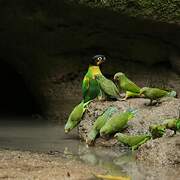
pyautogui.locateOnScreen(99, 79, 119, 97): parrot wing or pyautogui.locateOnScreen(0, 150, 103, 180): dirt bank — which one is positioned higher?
pyautogui.locateOnScreen(99, 79, 119, 97): parrot wing

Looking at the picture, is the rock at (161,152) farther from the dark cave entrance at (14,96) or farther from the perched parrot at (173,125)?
the dark cave entrance at (14,96)

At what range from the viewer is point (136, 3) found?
649 cm

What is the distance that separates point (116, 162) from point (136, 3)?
96.9 inches

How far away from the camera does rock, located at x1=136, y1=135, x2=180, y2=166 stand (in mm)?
4555

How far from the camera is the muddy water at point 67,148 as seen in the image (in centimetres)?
433

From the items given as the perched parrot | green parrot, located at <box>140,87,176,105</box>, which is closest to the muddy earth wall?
green parrot, located at <box>140,87,176,105</box>

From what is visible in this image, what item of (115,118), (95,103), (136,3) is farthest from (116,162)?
(136,3)

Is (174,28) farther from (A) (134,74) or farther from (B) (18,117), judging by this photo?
(B) (18,117)

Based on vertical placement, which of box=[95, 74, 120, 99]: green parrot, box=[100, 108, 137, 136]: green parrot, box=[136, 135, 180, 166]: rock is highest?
box=[95, 74, 120, 99]: green parrot

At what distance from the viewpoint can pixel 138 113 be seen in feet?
19.4

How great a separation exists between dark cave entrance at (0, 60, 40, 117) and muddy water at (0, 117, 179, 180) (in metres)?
1.30

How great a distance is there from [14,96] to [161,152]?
227 inches

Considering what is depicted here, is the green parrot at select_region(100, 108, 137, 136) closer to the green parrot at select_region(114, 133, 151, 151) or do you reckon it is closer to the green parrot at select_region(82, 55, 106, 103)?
the green parrot at select_region(114, 133, 151, 151)

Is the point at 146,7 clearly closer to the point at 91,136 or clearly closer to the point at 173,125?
the point at 91,136
